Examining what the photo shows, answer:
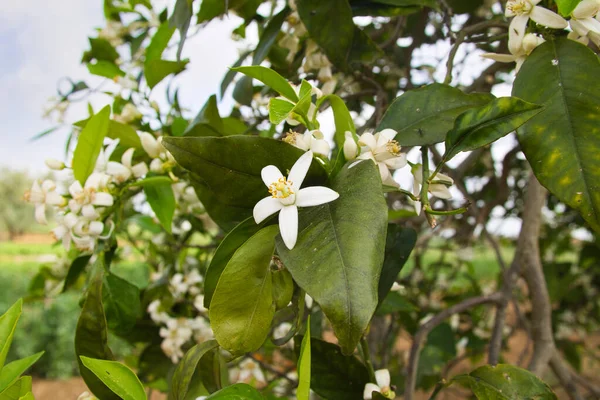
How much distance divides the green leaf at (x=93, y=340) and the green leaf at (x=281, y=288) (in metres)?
0.21

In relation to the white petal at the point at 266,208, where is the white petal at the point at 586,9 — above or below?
above

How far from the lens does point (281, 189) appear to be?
1.22ft

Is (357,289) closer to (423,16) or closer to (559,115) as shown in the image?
(559,115)

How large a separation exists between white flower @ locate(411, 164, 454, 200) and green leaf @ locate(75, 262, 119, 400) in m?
0.35

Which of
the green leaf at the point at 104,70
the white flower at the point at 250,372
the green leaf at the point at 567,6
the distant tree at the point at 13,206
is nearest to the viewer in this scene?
the green leaf at the point at 567,6

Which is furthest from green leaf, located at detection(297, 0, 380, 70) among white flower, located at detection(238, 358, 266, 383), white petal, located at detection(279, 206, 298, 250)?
white flower, located at detection(238, 358, 266, 383)

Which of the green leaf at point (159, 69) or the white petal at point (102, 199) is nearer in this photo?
the white petal at point (102, 199)

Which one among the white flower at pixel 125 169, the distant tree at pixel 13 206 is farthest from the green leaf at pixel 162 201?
the distant tree at pixel 13 206

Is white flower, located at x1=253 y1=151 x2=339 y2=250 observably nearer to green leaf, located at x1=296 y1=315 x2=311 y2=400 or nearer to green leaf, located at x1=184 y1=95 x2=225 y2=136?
green leaf, located at x1=296 y1=315 x2=311 y2=400

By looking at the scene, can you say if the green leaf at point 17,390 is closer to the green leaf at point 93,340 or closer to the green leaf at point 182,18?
the green leaf at point 93,340

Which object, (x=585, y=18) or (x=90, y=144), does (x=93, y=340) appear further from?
(x=585, y=18)

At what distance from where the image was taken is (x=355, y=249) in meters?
0.33

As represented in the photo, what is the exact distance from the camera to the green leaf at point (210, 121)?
1.94ft

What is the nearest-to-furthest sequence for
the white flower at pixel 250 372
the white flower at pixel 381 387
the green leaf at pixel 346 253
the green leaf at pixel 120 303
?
the green leaf at pixel 346 253 → the white flower at pixel 381 387 → the green leaf at pixel 120 303 → the white flower at pixel 250 372
